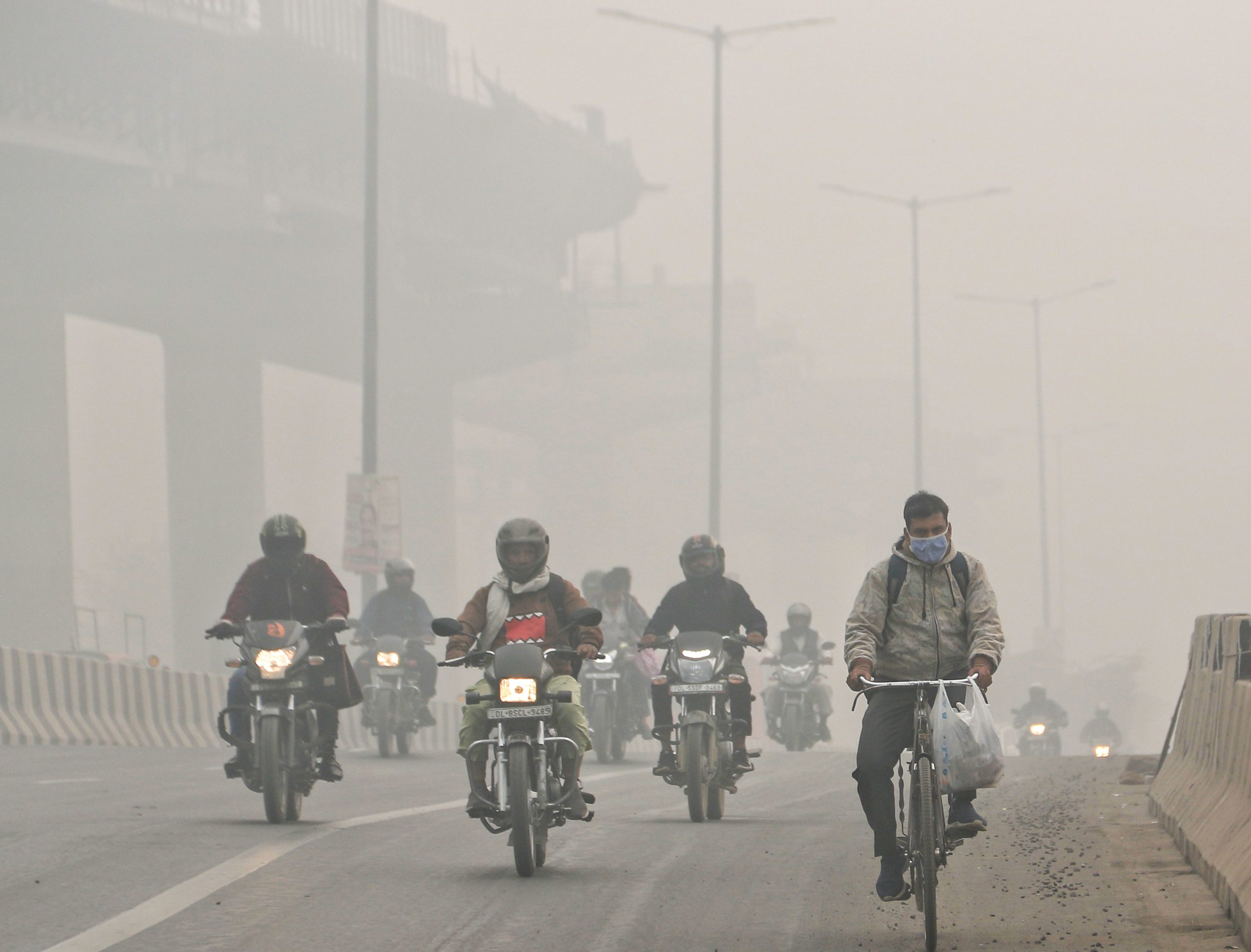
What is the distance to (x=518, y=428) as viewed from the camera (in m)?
112

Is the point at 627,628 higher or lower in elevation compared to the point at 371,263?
lower

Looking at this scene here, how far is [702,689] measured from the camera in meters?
13.2

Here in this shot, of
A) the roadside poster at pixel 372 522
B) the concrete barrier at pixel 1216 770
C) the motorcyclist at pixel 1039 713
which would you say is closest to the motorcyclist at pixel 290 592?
the concrete barrier at pixel 1216 770

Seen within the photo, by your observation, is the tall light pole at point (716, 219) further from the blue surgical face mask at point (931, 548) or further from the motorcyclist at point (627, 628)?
the blue surgical face mask at point (931, 548)

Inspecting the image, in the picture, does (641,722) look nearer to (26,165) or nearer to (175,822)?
(175,822)

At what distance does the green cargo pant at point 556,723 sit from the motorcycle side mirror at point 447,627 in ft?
0.83

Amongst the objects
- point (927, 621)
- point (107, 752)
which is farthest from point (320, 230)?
point (927, 621)

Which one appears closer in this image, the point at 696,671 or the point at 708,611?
the point at 696,671

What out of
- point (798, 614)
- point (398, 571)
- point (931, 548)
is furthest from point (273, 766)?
point (798, 614)

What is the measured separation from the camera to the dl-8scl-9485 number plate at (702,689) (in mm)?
13211

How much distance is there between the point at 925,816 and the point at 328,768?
5.40 metres

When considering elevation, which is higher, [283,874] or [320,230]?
[320,230]

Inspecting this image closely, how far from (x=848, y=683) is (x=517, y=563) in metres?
2.59

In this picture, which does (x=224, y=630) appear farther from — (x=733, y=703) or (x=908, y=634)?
(x=908, y=634)
